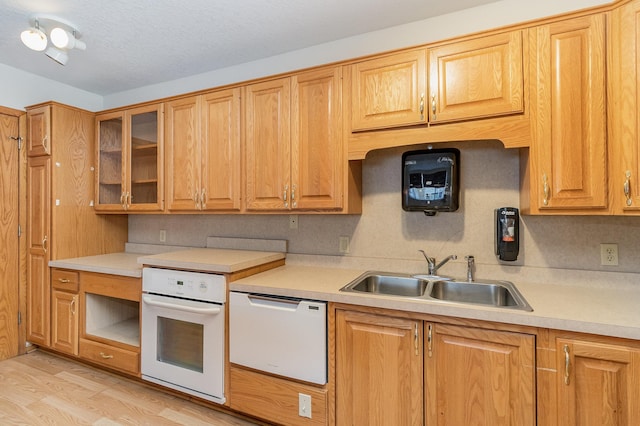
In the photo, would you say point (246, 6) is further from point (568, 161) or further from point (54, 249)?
point (54, 249)

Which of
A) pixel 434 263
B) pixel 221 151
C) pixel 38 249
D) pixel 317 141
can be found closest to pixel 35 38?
pixel 221 151

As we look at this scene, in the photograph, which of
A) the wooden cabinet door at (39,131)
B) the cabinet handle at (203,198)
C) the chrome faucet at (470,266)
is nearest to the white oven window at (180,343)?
the cabinet handle at (203,198)

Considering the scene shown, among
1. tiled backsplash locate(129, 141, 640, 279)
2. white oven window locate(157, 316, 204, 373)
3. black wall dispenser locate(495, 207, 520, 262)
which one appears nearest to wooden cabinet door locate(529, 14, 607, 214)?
black wall dispenser locate(495, 207, 520, 262)

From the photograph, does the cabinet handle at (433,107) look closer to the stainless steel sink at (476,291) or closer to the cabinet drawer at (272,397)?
the stainless steel sink at (476,291)

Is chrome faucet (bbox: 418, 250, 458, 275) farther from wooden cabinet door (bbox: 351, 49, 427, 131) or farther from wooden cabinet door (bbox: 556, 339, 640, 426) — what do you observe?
wooden cabinet door (bbox: 351, 49, 427, 131)

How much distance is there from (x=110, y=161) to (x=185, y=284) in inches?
66.1

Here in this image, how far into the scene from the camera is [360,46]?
228 centimetres

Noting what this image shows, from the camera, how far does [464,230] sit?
2.01m

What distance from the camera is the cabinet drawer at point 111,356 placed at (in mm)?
2291

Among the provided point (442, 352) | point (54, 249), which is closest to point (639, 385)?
point (442, 352)

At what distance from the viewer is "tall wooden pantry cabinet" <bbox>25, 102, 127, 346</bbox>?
2686mm

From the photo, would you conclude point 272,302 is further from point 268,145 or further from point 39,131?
point 39,131

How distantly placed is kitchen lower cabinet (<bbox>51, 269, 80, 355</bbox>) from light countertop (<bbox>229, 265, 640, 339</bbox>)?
5.45ft

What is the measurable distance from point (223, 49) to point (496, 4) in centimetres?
190
